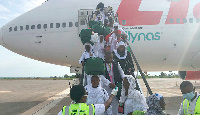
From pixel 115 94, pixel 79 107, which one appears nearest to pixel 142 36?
pixel 115 94

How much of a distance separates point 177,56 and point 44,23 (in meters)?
7.84

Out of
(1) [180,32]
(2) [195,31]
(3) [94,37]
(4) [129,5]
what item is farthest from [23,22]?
(2) [195,31]

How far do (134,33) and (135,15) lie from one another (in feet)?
3.46

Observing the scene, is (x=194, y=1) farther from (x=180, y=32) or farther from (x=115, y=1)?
(x=115, y=1)

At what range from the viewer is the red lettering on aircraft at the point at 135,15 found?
11.1 metres

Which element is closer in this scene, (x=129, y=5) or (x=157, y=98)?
(x=157, y=98)

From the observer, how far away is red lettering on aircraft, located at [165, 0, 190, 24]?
11.2 metres

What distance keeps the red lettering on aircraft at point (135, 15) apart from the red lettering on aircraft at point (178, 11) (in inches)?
22.8

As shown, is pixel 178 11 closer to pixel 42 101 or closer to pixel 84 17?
Answer: pixel 84 17

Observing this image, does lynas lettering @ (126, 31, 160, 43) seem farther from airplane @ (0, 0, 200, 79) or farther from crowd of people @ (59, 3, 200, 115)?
crowd of people @ (59, 3, 200, 115)

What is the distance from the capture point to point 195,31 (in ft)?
36.5

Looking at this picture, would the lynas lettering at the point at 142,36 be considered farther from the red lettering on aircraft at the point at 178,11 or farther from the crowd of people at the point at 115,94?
the crowd of people at the point at 115,94

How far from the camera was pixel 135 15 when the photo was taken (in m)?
11.2

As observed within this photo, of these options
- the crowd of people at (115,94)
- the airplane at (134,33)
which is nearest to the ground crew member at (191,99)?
the crowd of people at (115,94)
